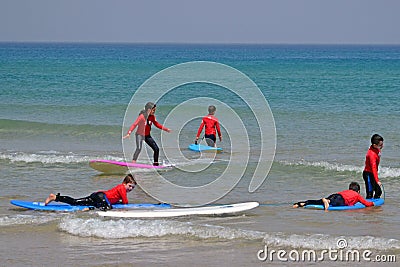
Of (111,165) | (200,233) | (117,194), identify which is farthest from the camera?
(111,165)

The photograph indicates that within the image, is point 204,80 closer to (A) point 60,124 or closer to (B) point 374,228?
(A) point 60,124

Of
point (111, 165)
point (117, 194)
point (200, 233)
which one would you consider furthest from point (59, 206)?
point (111, 165)

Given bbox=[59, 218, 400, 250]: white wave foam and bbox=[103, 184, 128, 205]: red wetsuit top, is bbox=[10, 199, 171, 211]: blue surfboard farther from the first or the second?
bbox=[59, 218, 400, 250]: white wave foam

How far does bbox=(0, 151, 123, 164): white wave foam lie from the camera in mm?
18312

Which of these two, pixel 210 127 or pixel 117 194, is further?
pixel 210 127

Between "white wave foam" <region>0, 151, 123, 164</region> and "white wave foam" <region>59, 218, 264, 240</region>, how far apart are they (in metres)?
7.06

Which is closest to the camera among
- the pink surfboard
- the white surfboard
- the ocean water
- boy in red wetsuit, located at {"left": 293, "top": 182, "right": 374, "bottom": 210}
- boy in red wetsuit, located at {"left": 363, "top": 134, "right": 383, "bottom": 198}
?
the ocean water

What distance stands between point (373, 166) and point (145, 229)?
4.80 metres

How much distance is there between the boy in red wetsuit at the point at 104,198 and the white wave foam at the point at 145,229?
71 centimetres

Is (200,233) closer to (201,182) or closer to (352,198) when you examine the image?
Answer: (352,198)

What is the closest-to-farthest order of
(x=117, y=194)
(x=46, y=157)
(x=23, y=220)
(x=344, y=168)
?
(x=23, y=220)
(x=117, y=194)
(x=344, y=168)
(x=46, y=157)

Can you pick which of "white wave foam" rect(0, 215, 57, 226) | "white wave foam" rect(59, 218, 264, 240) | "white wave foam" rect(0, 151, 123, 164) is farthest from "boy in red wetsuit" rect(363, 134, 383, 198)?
"white wave foam" rect(0, 151, 123, 164)

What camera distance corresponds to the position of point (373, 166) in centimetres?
1302

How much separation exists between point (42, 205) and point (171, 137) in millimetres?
11244
